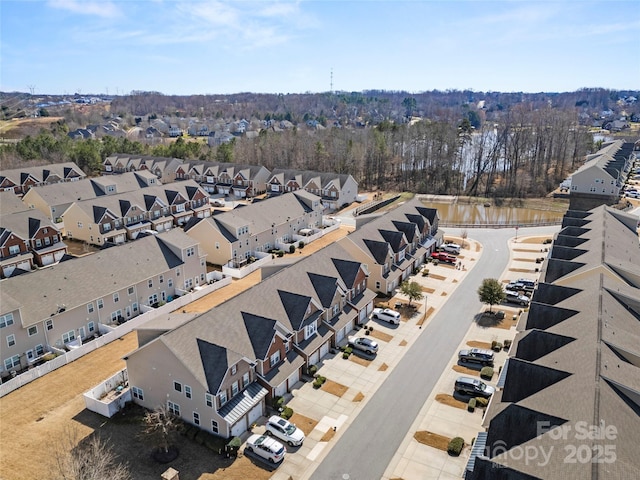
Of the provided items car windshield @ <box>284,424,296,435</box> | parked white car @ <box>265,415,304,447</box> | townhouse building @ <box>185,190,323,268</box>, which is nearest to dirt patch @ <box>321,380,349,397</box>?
parked white car @ <box>265,415,304,447</box>

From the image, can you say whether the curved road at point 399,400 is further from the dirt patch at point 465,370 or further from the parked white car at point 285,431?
the parked white car at point 285,431

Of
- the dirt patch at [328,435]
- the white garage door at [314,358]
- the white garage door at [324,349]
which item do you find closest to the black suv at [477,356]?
the white garage door at [324,349]

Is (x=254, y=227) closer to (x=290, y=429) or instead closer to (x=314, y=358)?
(x=314, y=358)

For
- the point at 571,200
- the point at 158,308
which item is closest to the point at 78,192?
the point at 158,308

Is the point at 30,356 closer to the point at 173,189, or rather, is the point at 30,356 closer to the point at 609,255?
the point at 173,189

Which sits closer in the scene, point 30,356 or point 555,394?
point 555,394

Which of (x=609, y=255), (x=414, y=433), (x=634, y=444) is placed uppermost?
(x=609, y=255)
